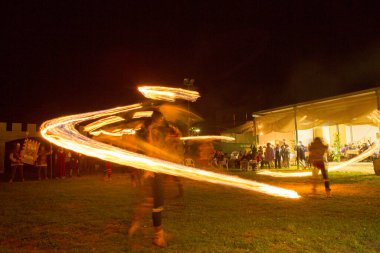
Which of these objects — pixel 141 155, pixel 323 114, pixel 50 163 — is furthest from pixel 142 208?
pixel 323 114

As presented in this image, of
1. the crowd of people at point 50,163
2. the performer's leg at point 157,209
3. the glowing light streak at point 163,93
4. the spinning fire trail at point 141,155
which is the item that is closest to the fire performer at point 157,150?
the performer's leg at point 157,209

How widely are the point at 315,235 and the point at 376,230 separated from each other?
1.32m

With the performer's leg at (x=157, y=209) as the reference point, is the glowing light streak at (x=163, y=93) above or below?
above

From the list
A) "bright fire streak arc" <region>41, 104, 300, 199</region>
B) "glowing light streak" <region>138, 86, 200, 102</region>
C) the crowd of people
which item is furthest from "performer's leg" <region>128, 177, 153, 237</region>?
the crowd of people

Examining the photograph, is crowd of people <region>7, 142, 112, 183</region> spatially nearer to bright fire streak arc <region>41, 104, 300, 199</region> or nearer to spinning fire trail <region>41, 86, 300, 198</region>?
spinning fire trail <region>41, 86, 300, 198</region>

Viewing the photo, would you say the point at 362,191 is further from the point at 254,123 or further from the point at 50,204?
the point at 254,123

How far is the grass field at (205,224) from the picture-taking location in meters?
5.78

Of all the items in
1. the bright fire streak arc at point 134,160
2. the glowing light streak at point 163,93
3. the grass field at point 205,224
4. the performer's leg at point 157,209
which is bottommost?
the grass field at point 205,224

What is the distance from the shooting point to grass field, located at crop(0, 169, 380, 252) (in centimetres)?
578

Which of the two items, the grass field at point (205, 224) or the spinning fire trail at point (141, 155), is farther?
the spinning fire trail at point (141, 155)

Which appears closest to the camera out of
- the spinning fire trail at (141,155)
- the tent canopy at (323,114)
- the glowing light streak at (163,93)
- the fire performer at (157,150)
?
the fire performer at (157,150)

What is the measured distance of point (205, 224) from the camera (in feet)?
23.9

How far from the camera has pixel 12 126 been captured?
75.8 ft

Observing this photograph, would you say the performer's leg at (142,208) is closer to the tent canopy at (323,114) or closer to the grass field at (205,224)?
the grass field at (205,224)
